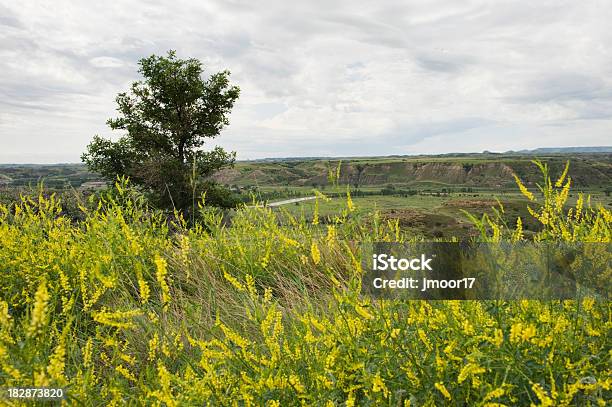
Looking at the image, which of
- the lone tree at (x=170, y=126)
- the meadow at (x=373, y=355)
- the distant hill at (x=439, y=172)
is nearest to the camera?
the meadow at (x=373, y=355)

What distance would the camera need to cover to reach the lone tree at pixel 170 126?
29.0m

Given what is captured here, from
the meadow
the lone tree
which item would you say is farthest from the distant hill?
the meadow

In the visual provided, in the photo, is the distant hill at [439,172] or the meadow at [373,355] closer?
the meadow at [373,355]

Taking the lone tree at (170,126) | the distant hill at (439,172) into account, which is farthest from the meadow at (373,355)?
the distant hill at (439,172)

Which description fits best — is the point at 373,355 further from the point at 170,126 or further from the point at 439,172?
the point at 439,172

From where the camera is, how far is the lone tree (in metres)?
29.0

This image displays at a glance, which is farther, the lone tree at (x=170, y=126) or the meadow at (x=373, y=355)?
the lone tree at (x=170, y=126)

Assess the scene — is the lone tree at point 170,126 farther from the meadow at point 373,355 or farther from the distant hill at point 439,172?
the distant hill at point 439,172

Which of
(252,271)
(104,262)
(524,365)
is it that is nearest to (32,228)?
(104,262)

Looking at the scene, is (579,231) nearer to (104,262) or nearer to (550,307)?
(550,307)

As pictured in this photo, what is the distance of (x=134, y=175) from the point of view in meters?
27.9

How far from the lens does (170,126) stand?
30.1m

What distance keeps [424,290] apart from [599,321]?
1013mm

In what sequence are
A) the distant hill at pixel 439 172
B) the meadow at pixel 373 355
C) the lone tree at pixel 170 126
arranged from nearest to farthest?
1. the meadow at pixel 373 355
2. the lone tree at pixel 170 126
3. the distant hill at pixel 439 172
